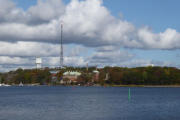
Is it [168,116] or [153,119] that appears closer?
[153,119]

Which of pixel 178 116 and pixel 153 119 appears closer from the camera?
pixel 153 119

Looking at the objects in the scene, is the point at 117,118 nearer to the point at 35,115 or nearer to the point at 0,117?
the point at 35,115

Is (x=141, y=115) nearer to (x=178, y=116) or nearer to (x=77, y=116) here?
(x=178, y=116)

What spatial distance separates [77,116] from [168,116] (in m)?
13.2

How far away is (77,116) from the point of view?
51188mm

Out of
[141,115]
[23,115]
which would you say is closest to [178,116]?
[141,115]

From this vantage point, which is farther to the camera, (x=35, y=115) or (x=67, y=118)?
(x=35, y=115)

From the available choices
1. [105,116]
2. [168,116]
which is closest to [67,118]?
[105,116]

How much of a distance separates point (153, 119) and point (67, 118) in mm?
11711

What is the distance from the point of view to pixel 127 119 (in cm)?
4881

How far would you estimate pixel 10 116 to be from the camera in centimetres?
5166

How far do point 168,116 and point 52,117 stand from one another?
16.8 m

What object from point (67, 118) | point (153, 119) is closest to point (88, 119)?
point (67, 118)

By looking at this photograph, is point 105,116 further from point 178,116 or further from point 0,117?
point 0,117
